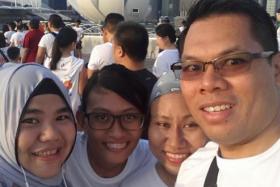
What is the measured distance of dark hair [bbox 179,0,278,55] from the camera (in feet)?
6.10

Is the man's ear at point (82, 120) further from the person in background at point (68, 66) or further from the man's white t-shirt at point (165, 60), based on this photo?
the man's white t-shirt at point (165, 60)

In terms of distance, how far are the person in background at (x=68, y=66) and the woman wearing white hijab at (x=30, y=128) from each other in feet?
12.2

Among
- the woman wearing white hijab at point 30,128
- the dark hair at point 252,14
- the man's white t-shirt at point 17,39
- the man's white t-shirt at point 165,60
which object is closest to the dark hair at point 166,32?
the man's white t-shirt at point 165,60

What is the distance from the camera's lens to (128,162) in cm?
263

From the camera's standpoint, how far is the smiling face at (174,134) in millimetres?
2434

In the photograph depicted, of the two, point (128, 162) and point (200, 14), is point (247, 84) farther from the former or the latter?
point (128, 162)

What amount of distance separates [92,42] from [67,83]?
12329 mm

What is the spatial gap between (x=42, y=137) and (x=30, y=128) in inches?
2.6

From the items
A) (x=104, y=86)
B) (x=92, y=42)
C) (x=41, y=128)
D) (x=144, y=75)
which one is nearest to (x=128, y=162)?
(x=104, y=86)

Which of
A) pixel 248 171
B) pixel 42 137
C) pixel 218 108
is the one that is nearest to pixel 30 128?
pixel 42 137

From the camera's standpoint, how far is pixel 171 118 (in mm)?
2451

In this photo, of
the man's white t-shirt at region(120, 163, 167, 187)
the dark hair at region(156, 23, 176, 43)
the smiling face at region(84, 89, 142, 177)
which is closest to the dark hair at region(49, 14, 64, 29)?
the dark hair at region(156, 23, 176, 43)

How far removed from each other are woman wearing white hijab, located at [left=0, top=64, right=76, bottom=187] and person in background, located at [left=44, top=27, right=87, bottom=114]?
3731 mm

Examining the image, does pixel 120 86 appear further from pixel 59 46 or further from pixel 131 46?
pixel 59 46
